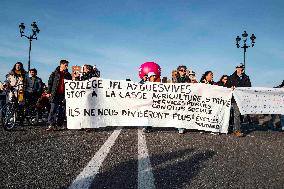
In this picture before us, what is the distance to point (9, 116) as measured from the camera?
33.0 feet

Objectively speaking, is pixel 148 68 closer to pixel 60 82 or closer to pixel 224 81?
pixel 224 81

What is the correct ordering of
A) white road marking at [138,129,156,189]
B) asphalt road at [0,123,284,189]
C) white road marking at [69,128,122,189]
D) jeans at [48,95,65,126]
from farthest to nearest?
jeans at [48,95,65,126]
asphalt road at [0,123,284,189]
white road marking at [138,129,156,189]
white road marking at [69,128,122,189]

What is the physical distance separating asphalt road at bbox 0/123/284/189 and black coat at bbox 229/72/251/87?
3.51 meters

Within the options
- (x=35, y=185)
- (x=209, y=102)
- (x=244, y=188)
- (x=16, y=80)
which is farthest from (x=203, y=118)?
(x=35, y=185)

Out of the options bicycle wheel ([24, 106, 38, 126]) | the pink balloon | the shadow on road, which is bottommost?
the shadow on road

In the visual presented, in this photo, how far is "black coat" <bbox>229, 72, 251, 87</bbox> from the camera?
1124cm

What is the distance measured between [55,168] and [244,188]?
8.02 ft

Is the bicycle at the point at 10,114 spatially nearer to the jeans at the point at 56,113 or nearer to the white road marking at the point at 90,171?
the jeans at the point at 56,113

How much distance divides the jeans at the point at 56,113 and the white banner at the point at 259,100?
17.0 feet

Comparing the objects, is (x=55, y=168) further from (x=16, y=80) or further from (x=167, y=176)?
(x=16, y=80)

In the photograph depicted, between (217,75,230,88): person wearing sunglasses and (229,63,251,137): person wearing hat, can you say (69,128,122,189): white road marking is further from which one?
(217,75,230,88): person wearing sunglasses

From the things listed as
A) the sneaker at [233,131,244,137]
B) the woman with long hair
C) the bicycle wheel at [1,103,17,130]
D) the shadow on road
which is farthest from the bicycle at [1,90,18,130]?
the sneaker at [233,131,244,137]

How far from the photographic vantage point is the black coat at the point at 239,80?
11242mm

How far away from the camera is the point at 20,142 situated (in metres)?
7.33
